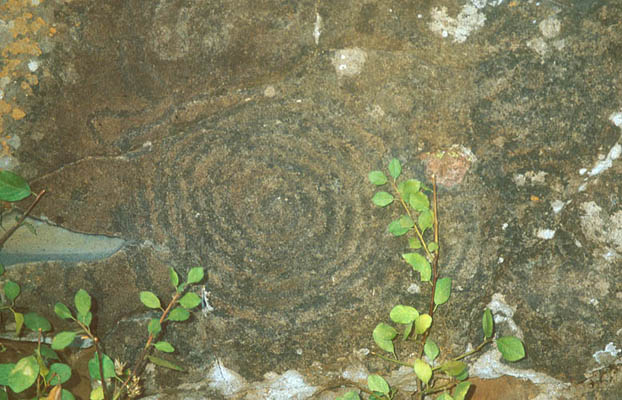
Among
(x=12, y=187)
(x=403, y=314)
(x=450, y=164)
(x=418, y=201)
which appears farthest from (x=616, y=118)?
(x=12, y=187)

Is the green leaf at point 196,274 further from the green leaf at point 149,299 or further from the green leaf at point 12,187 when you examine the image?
the green leaf at point 12,187

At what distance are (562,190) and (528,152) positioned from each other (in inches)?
5.8

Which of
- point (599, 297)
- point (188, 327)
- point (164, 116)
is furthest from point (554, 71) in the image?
point (188, 327)

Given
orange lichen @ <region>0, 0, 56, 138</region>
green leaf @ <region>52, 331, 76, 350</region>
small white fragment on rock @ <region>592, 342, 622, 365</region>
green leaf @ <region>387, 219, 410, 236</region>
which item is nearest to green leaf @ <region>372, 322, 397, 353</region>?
green leaf @ <region>387, 219, 410, 236</region>

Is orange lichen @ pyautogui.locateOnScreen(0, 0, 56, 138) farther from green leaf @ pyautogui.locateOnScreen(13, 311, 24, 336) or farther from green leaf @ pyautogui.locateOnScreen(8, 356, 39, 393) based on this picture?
green leaf @ pyautogui.locateOnScreen(8, 356, 39, 393)

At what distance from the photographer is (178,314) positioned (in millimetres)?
1556

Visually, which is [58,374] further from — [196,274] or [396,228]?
[396,228]

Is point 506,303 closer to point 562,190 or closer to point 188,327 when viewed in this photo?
point 562,190

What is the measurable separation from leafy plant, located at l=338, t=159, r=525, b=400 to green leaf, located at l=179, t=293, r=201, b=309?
0.51 meters

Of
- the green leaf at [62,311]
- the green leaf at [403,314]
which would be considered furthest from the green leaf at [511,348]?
the green leaf at [62,311]

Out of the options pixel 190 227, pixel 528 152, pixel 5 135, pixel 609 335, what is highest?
pixel 528 152

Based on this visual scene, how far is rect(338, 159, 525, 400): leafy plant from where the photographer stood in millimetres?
1527

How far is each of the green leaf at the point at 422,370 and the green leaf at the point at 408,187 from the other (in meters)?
0.47

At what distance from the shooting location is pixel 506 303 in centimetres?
161
